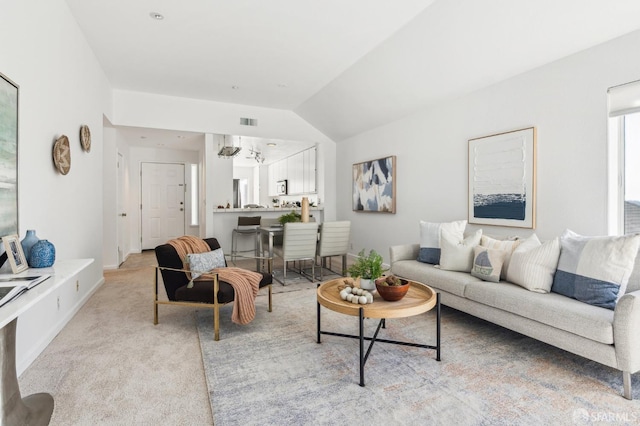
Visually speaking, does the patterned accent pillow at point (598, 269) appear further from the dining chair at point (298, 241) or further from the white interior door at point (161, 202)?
the white interior door at point (161, 202)

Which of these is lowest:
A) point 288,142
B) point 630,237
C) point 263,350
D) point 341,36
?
point 263,350

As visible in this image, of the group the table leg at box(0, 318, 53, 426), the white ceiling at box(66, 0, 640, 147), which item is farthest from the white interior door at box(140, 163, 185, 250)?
the table leg at box(0, 318, 53, 426)

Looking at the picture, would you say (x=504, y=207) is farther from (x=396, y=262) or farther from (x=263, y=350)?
(x=263, y=350)

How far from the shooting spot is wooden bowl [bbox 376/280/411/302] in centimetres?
233

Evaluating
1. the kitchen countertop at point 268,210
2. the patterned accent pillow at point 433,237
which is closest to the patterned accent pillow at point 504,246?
the patterned accent pillow at point 433,237

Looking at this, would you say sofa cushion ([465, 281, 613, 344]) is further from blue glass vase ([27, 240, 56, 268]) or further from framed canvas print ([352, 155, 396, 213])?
blue glass vase ([27, 240, 56, 268])

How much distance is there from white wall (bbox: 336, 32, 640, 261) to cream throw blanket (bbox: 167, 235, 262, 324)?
8.49 feet

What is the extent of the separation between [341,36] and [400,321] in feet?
9.63

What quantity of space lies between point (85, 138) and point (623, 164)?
5.04 metres

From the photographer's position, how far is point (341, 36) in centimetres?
356

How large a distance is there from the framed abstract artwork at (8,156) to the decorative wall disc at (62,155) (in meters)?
0.66

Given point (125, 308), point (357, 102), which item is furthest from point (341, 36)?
point (125, 308)

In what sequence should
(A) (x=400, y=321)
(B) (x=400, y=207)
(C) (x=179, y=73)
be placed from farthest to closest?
1. (B) (x=400, y=207)
2. (C) (x=179, y=73)
3. (A) (x=400, y=321)

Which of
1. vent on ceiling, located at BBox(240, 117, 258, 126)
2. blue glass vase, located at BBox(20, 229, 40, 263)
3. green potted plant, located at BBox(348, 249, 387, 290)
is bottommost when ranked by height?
green potted plant, located at BBox(348, 249, 387, 290)
